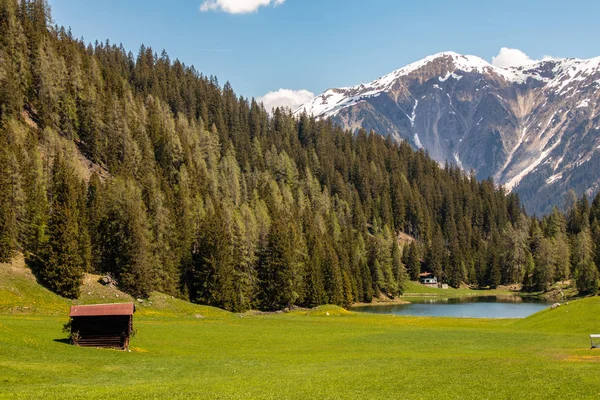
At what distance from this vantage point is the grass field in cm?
3069

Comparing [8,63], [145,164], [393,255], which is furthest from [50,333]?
[393,255]

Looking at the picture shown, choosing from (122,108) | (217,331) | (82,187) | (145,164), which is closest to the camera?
(217,331)

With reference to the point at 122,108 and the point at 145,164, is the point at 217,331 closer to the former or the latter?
the point at 145,164

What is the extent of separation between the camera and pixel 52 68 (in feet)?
497

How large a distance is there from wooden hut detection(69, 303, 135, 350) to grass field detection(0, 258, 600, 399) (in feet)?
6.50

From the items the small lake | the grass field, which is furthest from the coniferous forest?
the grass field

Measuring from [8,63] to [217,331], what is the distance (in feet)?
363

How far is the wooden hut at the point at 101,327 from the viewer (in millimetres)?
48375

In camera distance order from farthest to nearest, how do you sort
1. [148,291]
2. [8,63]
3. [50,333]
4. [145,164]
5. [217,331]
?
1. [145,164]
2. [8,63]
3. [148,291]
4. [217,331]
5. [50,333]

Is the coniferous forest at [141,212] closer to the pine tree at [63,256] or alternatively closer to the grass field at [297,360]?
the pine tree at [63,256]

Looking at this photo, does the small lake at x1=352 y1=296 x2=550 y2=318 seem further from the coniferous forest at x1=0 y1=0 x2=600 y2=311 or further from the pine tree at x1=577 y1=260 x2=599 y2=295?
the pine tree at x1=577 y1=260 x2=599 y2=295

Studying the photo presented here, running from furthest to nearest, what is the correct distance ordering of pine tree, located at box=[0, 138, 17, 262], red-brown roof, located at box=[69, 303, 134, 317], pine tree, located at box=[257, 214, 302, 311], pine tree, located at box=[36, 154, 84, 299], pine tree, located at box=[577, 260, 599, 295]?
pine tree, located at box=[577, 260, 599, 295] → pine tree, located at box=[257, 214, 302, 311] → pine tree, located at box=[36, 154, 84, 299] → pine tree, located at box=[0, 138, 17, 262] → red-brown roof, located at box=[69, 303, 134, 317]

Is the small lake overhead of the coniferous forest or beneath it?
beneath

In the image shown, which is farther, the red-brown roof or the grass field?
the red-brown roof
